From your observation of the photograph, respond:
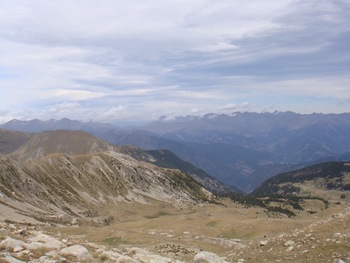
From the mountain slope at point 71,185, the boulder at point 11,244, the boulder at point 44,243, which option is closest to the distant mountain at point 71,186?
the mountain slope at point 71,185

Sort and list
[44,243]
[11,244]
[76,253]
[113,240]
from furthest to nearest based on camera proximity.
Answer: [113,240], [44,243], [76,253], [11,244]

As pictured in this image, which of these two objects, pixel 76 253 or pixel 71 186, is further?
pixel 71 186

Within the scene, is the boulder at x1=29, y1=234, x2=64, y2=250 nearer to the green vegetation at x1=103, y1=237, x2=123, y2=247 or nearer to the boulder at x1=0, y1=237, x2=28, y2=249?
the boulder at x1=0, y1=237, x2=28, y2=249

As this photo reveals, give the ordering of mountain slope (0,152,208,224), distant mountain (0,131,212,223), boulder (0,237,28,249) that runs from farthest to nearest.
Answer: mountain slope (0,152,208,224) < distant mountain (0,131,212,223) < boulder (0,237,28,249)

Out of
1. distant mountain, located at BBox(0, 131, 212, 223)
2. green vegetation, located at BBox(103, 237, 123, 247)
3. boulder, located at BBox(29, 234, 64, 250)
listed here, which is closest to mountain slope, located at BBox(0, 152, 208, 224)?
distant mountain, located at BBox(0, 131, 212, 223)

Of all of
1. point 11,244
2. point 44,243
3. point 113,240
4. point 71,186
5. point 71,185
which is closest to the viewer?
point 11,244

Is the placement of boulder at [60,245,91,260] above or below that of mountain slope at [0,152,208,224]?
above

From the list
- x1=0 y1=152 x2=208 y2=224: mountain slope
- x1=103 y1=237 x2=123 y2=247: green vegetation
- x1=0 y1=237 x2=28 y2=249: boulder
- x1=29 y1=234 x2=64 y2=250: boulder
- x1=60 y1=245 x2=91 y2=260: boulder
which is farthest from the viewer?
x1=0 y1=152 x2=208 y2=224: mountain slope

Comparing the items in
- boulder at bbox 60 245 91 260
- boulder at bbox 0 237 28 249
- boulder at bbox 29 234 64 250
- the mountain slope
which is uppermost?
boulder at bbox 0 237 28 249

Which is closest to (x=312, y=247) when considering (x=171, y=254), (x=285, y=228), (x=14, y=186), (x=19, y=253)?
(x=171, y=254)

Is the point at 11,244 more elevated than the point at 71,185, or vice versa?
the point at 11,244

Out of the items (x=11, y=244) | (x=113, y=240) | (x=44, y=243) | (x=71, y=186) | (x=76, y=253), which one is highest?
(x=11, y=244)

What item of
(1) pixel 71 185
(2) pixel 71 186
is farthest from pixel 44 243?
(1) pixel 71 185

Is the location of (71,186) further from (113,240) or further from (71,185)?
(113,240)
